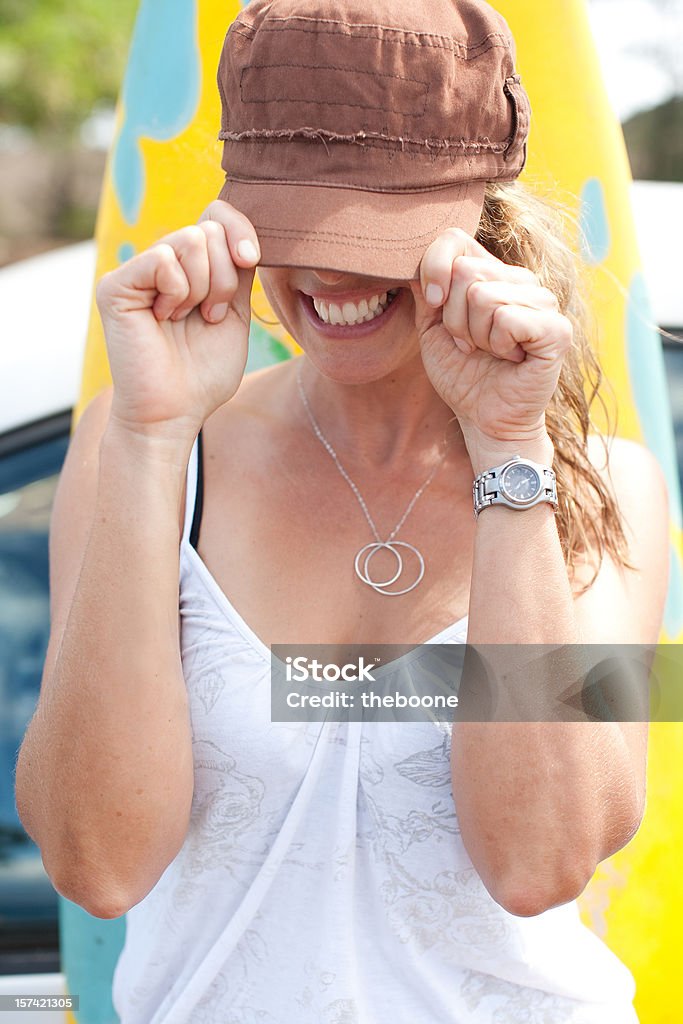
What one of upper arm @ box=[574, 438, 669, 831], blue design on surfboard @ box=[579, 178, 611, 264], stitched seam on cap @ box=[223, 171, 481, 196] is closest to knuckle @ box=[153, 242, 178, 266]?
stitched seam on cap @ box=[223, 171, 481, 196]

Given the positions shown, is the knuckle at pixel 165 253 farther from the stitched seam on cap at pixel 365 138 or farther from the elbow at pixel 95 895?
the elbow at pixel 95 895

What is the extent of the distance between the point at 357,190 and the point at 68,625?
1.80 feet

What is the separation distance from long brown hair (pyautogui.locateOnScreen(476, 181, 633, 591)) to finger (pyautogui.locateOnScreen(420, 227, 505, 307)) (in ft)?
0.43

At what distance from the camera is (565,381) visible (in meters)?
1.50

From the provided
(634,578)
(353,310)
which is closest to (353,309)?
(353,310)

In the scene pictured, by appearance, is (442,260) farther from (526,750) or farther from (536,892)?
(536,892)

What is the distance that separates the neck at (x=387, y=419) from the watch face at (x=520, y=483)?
29 centimetres

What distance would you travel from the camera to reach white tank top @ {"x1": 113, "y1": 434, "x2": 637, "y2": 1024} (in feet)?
4.24

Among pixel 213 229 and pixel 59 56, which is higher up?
pixel 59 56

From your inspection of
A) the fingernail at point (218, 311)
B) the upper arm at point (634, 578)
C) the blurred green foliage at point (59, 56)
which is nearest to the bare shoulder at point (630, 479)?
the upper arm at point (634, 578)

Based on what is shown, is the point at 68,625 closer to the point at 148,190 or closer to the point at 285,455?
the point at 285,455

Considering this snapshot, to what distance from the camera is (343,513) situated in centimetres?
148

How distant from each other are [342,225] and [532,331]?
229 mm

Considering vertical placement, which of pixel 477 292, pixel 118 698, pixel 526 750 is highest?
pixel 477 292
